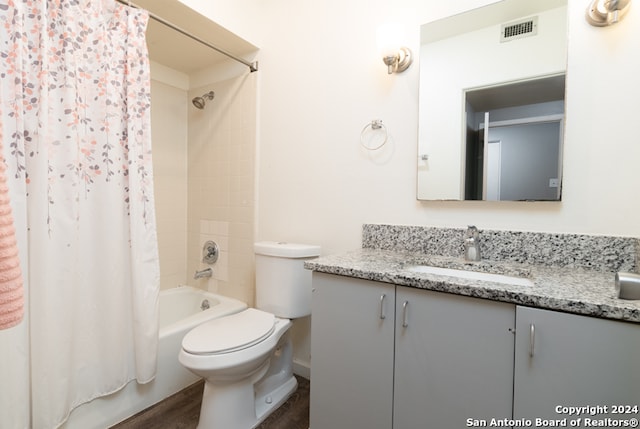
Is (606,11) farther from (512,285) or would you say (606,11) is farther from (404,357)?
(404,357)

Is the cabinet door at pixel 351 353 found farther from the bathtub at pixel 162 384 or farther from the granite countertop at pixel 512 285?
the bathtub at pixel 162 384

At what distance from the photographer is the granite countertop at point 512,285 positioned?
2.60 ft

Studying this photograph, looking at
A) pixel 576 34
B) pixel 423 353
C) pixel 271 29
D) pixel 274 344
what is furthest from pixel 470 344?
pixel 271 29

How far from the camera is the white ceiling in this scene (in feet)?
5.40

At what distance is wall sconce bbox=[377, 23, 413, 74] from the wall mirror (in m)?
0.09

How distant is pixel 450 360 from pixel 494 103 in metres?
1.09

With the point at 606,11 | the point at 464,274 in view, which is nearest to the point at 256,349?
the point at 464,274

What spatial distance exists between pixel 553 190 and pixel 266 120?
1.62 meters

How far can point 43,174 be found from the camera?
1171 mm

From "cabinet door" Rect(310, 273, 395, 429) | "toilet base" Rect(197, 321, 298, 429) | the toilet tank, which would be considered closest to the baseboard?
Result: "toilet base" Rect(197, 321, 298, 429)

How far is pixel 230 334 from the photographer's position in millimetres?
1401

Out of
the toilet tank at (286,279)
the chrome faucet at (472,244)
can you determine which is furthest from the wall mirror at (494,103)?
the toilet tank at (286,279)

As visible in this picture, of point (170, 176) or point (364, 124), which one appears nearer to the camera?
point (364, 124)

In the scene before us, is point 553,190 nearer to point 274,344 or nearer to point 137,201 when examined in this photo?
point 274,344
